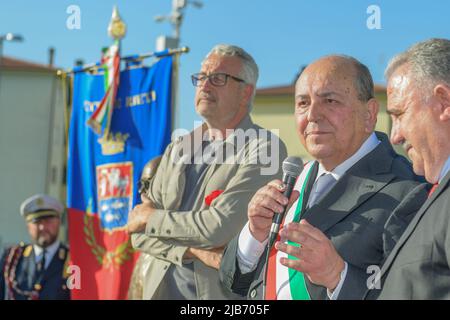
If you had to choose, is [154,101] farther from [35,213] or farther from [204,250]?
[204,250]

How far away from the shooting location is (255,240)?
274 centimetres

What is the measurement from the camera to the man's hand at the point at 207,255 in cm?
338

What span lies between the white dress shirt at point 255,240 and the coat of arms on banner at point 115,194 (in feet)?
11.5

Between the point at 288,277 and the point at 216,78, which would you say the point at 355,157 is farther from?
the point at 216,78

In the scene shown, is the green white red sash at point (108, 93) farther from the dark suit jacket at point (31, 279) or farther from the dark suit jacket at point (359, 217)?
the dark suit jacket at point (359, 217)

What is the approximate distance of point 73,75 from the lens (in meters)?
7.30

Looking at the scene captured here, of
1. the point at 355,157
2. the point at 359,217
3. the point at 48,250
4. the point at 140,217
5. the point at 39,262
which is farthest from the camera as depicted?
the point at 48,250

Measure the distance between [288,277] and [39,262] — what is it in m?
4.47

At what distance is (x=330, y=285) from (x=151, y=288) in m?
1.42

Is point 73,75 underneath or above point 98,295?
above

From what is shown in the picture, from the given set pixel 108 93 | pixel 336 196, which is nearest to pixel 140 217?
pixel 336 196
